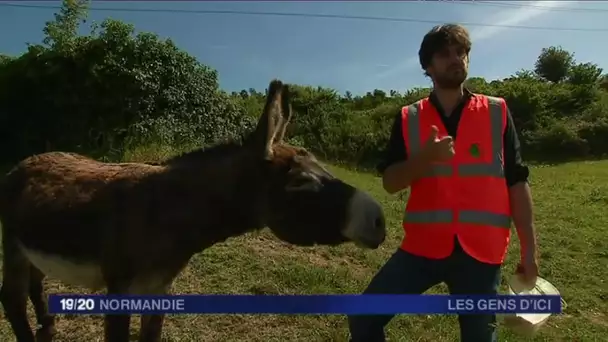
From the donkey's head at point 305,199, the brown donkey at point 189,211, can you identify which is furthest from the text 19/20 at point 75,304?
the donkey's head at point 305,199

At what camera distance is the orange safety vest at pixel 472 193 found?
2.50 metres

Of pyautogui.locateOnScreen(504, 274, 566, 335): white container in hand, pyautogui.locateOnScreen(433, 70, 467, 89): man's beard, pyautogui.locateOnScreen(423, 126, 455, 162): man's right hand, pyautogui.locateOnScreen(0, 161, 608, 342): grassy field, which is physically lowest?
pyautogui.locateOnScreen(0, 161, 608, 342): grassy field

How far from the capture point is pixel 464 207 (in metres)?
2.51

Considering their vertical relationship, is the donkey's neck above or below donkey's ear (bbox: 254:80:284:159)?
below

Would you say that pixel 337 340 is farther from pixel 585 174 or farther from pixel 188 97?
pixel 585 174

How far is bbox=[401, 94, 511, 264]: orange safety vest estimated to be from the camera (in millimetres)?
2496

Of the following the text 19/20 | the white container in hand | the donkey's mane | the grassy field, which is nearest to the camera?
the white container in hand

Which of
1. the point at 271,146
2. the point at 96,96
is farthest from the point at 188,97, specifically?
the point at 271,146

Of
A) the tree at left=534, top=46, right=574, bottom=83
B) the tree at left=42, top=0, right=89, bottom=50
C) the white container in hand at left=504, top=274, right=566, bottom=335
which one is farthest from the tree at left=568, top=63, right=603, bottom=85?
the white container in hand at left=504, top=274, right=566, bottom=335

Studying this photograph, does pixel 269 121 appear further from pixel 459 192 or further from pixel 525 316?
pixel 525 316

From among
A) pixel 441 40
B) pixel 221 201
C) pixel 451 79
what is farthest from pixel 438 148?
pixel 221 201

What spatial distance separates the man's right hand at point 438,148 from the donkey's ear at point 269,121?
3.09 feet

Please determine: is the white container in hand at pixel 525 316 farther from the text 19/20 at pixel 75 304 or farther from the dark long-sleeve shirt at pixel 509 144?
the text 19/20 at pixel 75 304

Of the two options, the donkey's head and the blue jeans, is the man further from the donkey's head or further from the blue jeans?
the donkey's head
